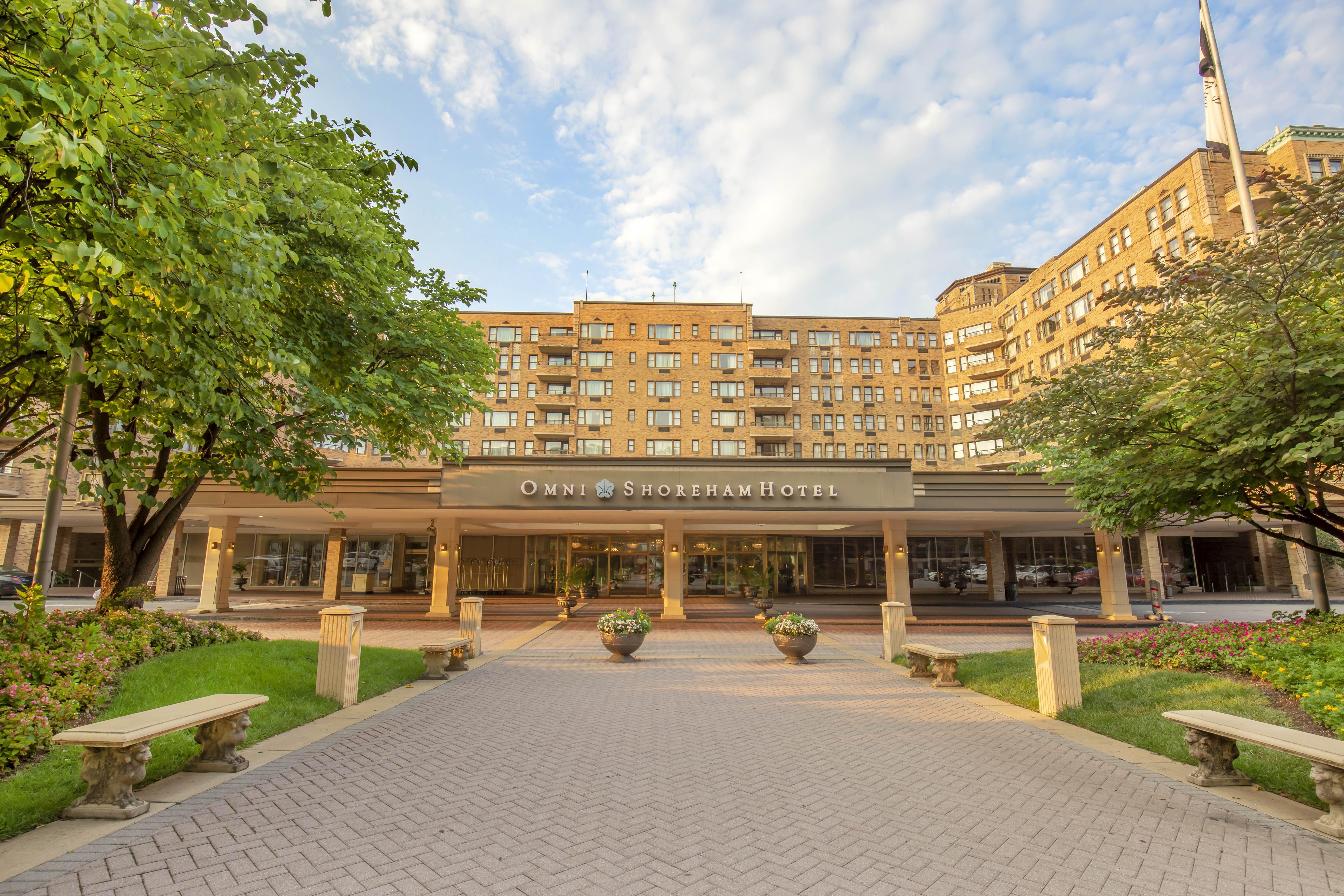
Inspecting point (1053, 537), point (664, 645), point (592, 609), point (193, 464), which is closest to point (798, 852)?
point (193, 464)

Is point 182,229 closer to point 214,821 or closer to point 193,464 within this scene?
point 214,821

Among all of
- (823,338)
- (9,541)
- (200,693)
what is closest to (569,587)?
(200,693)

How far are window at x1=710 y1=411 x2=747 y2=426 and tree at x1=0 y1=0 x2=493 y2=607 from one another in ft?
122

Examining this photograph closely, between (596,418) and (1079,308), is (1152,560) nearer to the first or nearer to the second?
(1079,308)

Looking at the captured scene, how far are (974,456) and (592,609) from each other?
3525 centimetres

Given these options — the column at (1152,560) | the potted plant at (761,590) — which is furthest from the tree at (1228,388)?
the column at (1152,560)

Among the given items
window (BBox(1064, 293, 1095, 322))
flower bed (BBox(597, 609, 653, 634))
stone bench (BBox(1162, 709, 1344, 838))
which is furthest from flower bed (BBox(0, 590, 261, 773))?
window (BBox(1064, 293, 1095, 322))

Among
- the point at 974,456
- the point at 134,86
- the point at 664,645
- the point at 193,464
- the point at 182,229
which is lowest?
the point at 664,645

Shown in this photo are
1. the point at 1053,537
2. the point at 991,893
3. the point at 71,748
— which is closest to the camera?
the point at 991,893

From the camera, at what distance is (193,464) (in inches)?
369

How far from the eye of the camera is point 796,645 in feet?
45.4

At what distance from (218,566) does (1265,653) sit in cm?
3122

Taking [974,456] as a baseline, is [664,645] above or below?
below

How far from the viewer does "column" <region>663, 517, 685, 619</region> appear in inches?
966
